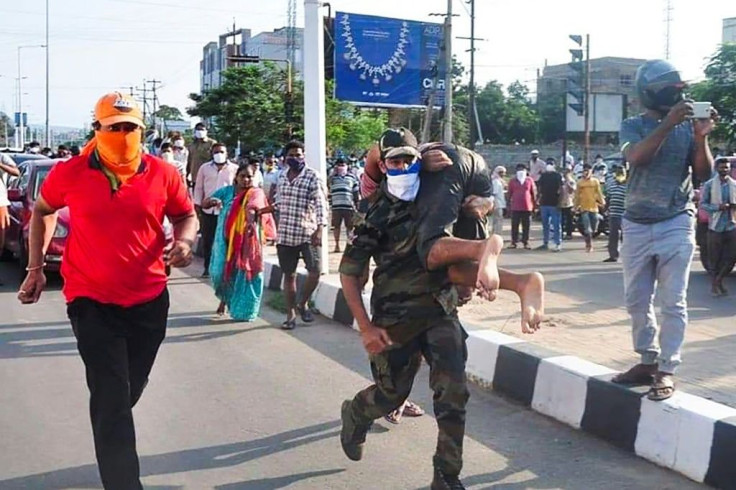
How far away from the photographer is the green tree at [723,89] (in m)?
26.5

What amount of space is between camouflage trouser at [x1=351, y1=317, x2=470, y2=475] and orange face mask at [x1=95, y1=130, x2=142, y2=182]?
1488 millimetres

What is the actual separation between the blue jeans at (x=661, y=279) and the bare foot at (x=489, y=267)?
1886 millimetres

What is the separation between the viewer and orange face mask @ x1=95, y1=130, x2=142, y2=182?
4.09 m

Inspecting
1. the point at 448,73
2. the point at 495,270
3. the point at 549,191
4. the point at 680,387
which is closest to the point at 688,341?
the point at 680,387

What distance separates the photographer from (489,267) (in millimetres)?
3650

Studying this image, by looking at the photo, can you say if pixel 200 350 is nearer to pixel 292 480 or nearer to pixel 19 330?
pixel 19 330

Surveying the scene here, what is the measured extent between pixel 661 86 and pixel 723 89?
78.2ft

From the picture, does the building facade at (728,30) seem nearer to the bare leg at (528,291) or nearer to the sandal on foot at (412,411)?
the sandal on foot at (412,411)

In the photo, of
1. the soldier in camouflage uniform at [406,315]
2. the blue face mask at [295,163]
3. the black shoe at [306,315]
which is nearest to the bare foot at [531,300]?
the soldier in camouflage uniform at [406,315]

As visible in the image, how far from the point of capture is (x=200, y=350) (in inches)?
315

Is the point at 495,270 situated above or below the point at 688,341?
above

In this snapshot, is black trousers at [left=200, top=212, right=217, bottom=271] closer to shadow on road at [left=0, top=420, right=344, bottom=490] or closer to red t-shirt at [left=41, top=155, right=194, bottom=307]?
shadow on road at [left=0, top=420, right=344, bottom=490]

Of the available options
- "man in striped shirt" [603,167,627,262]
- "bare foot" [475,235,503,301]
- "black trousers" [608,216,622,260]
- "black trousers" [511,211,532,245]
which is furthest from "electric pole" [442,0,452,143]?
"bare foot" [475,235,503,301]

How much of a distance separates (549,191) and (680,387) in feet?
36.2
